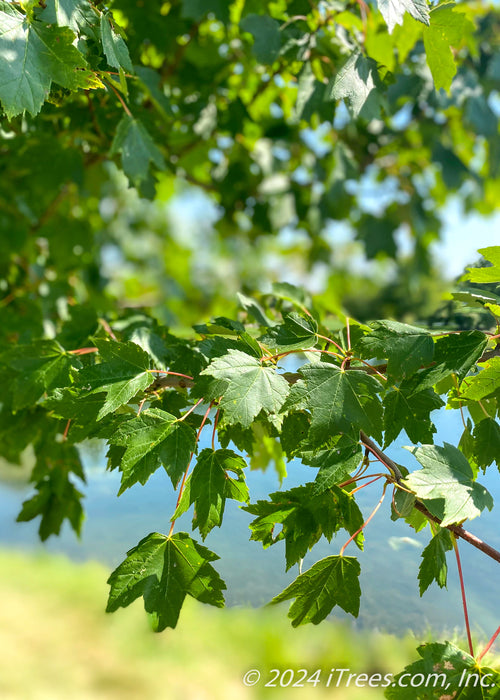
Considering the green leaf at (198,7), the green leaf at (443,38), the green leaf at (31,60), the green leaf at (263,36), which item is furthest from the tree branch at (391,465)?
the green leaf at (198,7)

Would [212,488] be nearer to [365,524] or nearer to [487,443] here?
[365,524]

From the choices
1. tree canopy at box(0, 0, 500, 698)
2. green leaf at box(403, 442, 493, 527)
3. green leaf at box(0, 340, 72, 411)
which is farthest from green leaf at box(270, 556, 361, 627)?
green leaf at box(0, 340, 72, 411)

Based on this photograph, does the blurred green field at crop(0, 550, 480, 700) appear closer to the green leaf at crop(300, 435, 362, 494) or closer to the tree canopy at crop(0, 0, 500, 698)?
the tree canopy at crop(0, 0, 500, 698)

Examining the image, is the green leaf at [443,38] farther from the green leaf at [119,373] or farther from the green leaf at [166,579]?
the green leaf at [166,579]

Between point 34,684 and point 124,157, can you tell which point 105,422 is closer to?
point 124,157

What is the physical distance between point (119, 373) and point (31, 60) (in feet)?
1.04

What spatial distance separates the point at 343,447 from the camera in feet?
1.97

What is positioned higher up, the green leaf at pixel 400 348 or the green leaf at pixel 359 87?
the green leaf at pixel 359 87

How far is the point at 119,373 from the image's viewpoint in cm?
67

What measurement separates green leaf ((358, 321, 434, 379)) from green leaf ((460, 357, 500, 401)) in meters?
0.05

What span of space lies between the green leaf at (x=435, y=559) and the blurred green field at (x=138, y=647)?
0.27 m

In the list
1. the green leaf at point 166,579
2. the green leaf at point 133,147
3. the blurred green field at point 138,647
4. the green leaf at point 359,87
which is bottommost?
the blurred green field at point 138,647

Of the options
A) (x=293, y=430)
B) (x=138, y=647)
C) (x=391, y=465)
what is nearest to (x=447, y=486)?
(x=391, y=465)

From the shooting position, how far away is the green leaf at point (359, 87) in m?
0.77
